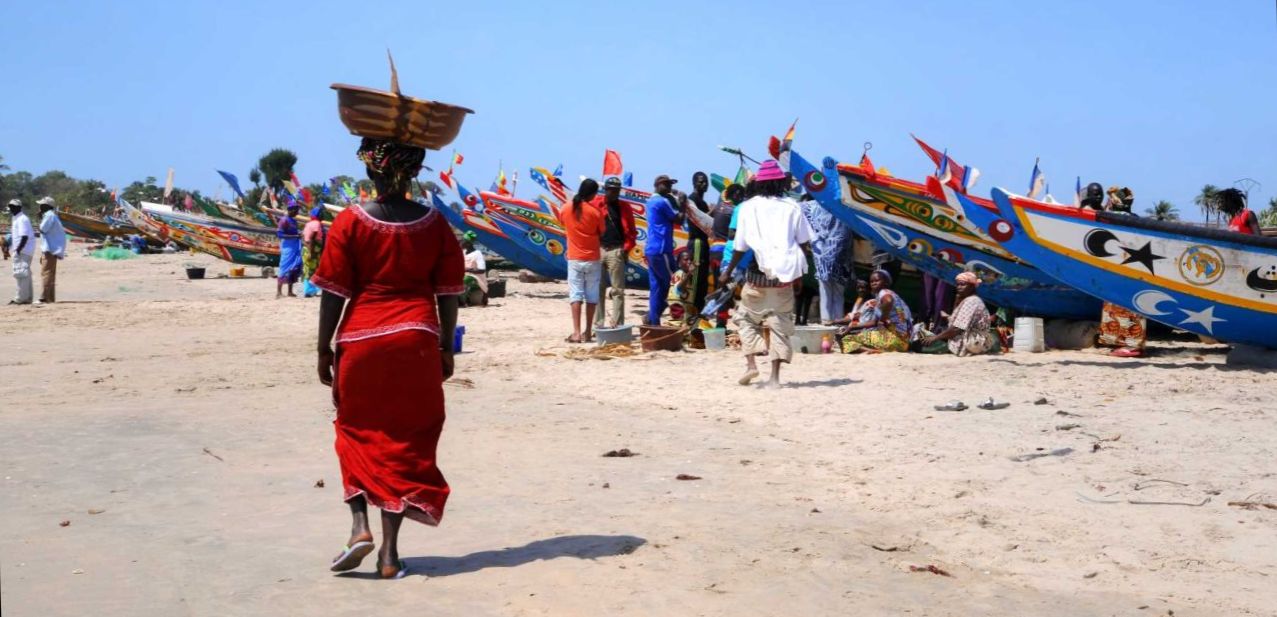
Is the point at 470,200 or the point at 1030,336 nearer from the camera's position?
the point at 1030,336

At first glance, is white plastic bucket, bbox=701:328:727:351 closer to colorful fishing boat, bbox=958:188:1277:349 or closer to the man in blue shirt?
the man in blue shirt

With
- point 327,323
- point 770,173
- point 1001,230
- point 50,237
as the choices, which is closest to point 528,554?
point 327,323

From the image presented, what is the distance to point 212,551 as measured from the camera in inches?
186

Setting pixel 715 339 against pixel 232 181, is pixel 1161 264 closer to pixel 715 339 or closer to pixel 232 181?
pixel 715 339

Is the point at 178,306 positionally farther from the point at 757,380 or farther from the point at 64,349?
the point at 757,380

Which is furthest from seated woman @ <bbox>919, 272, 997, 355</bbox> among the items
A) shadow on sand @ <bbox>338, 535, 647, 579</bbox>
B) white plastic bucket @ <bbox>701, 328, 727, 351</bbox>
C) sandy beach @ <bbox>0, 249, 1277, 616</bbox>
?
shadow on sand @ <bbox>338, 535, 647, 579</bbox>

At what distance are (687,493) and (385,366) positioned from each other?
72.2 inches

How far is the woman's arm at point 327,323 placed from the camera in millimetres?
4520

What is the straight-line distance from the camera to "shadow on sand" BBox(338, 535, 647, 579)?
14.9 ft

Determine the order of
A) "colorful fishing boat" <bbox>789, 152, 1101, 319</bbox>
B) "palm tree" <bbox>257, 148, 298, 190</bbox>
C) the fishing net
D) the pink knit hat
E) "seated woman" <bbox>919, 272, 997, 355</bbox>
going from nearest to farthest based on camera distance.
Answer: the pink knit hat < "seated woman" <bbox>919, 272, 997, 355</bbox> < "colorful fishing boat" <bbox>789, 152, 1101, 319</bbox> < the fishing net < "palm tree" <bbox>257, 148, 298, 190</bbox>

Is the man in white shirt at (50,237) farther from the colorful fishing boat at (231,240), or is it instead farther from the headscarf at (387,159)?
the headscarf at (387,159)

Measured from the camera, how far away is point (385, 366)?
4492mm

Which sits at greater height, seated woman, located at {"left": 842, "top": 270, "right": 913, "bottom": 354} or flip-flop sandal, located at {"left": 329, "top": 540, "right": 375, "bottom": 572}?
seated woman, located at {"left": 842, "top": 270, "right": 913, "bottom": 354}

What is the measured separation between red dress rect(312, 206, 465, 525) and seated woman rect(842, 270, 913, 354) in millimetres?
7048
